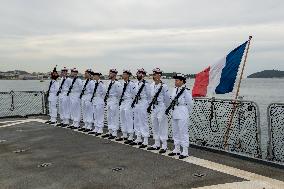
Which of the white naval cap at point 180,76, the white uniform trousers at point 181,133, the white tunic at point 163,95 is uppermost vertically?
the white naval cap at point 180,76

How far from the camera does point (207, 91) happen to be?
10320 mm

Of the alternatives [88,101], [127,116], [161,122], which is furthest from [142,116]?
[88,101]

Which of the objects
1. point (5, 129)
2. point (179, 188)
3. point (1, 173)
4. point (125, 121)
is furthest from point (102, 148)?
point (5, 129)

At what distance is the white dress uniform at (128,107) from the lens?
1166 cm

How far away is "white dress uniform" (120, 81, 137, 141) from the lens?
11.7 meters

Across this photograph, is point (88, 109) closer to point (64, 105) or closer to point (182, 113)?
point (64, 105)

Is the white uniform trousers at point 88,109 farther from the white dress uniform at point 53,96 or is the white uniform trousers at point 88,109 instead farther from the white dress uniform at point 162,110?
the white dress uniform at point 162,110

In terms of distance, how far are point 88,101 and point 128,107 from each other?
94.8 inches

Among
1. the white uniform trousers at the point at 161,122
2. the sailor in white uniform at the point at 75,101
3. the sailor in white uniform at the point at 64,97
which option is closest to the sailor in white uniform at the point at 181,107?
the white uniform trousers at the point at 161,122

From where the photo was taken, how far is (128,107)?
11.8m

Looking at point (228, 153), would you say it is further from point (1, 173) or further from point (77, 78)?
point (77, 78)

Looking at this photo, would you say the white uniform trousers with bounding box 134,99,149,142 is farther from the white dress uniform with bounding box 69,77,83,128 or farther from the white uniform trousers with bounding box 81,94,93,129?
the white dress uniform with bounding box 69,77,83,128

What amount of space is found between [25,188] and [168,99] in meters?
4.36

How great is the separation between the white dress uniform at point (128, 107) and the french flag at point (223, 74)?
7.42ft
